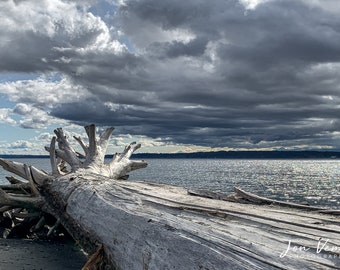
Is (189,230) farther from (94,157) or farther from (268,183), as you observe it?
(268,183)

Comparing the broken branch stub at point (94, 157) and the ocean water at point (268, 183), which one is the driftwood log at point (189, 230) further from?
the ocean water at point (268, 183)

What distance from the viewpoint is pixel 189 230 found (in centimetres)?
384

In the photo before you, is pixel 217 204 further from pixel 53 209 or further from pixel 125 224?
pixel 53 209

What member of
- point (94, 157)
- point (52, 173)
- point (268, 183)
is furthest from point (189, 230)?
point (268, 183)

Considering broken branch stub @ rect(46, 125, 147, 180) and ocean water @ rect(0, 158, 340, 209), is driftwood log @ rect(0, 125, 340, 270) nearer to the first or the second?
broken branch stub @ rect(46, 125, 147, 180)

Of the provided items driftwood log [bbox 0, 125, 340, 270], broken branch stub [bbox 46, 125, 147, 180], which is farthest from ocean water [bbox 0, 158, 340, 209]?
driftwood log [bbox 0, 125, 340, 270]

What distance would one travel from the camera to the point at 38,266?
271 inches

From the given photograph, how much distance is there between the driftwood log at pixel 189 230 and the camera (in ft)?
10.5

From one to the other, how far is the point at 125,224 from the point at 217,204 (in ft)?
4.39

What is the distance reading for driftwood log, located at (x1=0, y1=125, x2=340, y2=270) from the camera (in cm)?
319

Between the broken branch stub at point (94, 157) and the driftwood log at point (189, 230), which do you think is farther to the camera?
the broken branch stub at point (94, 157)

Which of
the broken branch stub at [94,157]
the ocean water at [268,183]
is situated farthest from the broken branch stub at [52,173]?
the ocean water at [268,183]

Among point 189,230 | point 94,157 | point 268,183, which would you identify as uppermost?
point 94,157

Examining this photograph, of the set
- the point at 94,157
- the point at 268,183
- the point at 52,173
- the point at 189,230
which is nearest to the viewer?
the point at 189,230
